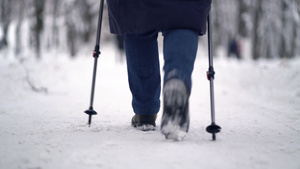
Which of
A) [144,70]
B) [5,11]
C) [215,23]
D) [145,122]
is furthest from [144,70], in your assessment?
[215,23]

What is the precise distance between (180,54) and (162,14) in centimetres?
32

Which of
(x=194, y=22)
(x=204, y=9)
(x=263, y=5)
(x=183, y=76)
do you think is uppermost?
(x=263, y=5)

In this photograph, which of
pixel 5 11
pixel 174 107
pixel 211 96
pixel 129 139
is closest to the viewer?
pixel 174 107

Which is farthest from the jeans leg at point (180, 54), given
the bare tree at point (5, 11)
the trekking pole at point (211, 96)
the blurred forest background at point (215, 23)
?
the bare tree at point (5, 11)

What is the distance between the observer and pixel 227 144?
1682 mm

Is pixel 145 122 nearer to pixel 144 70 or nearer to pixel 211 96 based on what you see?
pixel 144 70

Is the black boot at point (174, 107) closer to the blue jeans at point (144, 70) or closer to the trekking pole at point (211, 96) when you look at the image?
the trekking pole at point (211, 96)

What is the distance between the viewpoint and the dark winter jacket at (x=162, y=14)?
1.69m

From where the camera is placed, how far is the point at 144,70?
2080 mm

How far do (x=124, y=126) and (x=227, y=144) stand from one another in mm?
993

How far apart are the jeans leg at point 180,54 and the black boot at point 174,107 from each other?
60mm

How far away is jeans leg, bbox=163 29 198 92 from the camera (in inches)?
65.6

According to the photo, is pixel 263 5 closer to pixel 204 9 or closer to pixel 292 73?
pixel 292 73

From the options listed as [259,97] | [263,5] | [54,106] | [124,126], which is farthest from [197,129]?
[263,5]
